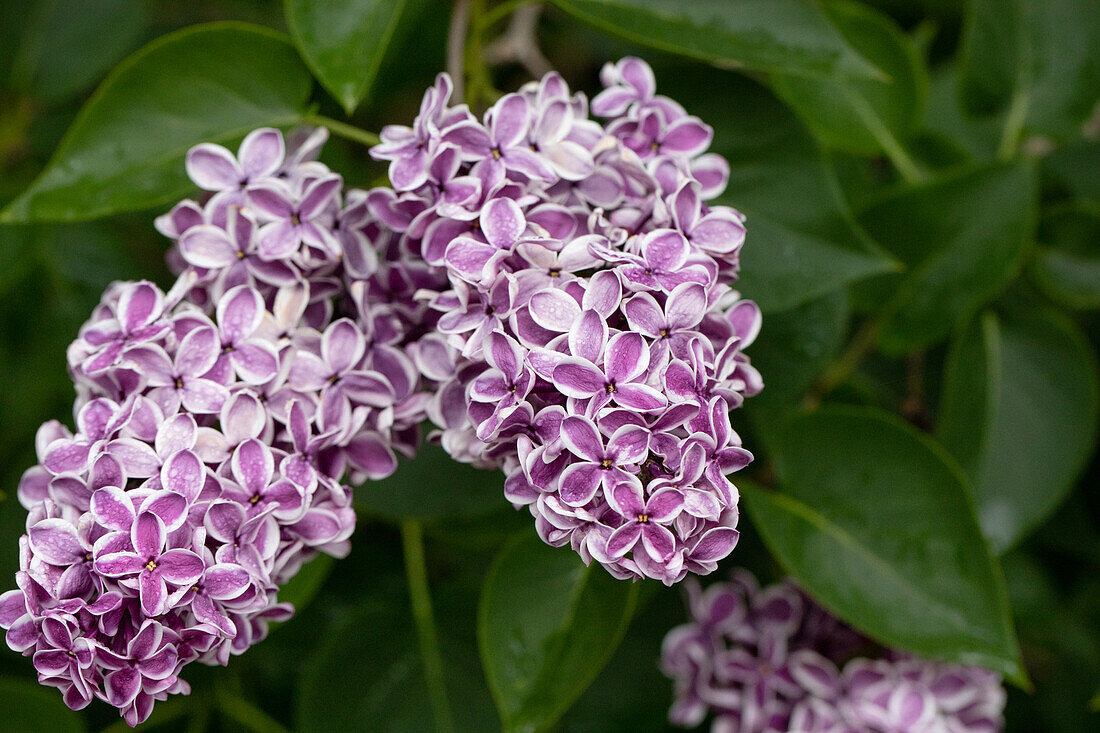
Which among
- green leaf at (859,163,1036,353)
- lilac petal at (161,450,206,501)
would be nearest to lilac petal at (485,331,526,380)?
lilac petal at (161,450,206,501)

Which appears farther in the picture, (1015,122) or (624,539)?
(1015,122)

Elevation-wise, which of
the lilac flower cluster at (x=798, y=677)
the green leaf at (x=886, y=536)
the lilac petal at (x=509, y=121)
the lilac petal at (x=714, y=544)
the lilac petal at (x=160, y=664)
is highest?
the lilac petal at (x=509, y=121)

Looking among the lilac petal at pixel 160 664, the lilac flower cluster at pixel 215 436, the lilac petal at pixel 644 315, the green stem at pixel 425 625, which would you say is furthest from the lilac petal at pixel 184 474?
the green stem at pixel 425 625

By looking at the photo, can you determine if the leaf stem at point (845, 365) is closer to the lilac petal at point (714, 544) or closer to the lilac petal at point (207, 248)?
the lilac petal at point (714, 544)

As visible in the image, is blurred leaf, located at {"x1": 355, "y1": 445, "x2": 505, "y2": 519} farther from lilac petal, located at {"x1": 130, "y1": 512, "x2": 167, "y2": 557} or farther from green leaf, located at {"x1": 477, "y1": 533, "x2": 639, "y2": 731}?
lilac petal, located at {"x1": 130, "y1": 512, "x2": 167, "y2": 557}

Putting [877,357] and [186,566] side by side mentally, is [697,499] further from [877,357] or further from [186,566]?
[877,357]

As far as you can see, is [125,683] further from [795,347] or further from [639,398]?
[795,347]

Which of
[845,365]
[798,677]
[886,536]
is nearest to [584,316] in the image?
[886,536]
